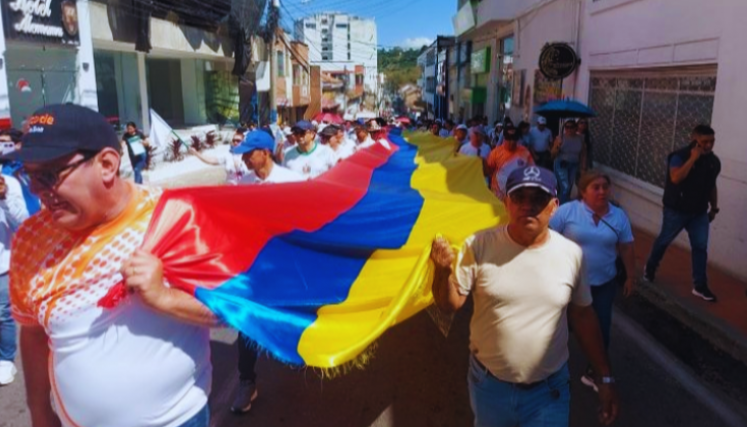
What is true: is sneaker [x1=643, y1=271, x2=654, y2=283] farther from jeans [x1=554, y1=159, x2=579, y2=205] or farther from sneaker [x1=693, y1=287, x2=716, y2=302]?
jeans [x1=554, y1=159, x2=579, y2=205]

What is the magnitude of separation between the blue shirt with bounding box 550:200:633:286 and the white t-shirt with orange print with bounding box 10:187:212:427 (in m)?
3.03

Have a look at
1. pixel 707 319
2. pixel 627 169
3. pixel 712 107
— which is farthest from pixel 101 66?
pixel 707 319

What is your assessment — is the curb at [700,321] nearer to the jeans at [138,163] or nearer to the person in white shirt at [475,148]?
the person in white shirt at [475,148]

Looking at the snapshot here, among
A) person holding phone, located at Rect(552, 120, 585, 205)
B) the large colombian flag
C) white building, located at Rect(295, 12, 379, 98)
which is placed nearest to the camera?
the large colombian flag

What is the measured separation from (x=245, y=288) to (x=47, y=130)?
3.52 feet

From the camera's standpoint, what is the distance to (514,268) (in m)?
2.73

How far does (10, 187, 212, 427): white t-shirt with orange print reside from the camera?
201 cm

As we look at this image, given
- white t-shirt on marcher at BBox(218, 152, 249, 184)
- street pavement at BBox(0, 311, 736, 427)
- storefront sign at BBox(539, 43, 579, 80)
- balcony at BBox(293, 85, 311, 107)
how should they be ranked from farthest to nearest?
balcony at BBox(293, 85, 311, 107) < storefront sign at BBox(539, 43, 579, 80) < white t-shirt on marcher at BBox(218, 152, 249, 184) < street pavement at BBox(0, 311, 736, 427)

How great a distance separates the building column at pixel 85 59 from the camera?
52.1 feet

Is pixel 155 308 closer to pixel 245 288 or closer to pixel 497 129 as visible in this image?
pixel 245 288

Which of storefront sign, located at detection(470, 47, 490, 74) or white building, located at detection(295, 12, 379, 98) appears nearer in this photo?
storefront sign, located at detection(470, 47, 490, 74)

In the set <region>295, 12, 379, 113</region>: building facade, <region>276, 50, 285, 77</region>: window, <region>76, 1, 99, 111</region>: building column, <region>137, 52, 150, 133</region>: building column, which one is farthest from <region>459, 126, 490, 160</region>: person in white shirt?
<region>295, 12, 379, 113</region>: building facade

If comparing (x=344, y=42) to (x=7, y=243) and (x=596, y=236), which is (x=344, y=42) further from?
(x=596, y=236)

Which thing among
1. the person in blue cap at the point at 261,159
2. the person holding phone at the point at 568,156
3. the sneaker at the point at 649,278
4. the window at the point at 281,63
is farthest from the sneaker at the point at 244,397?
the window at the point at 281,63
